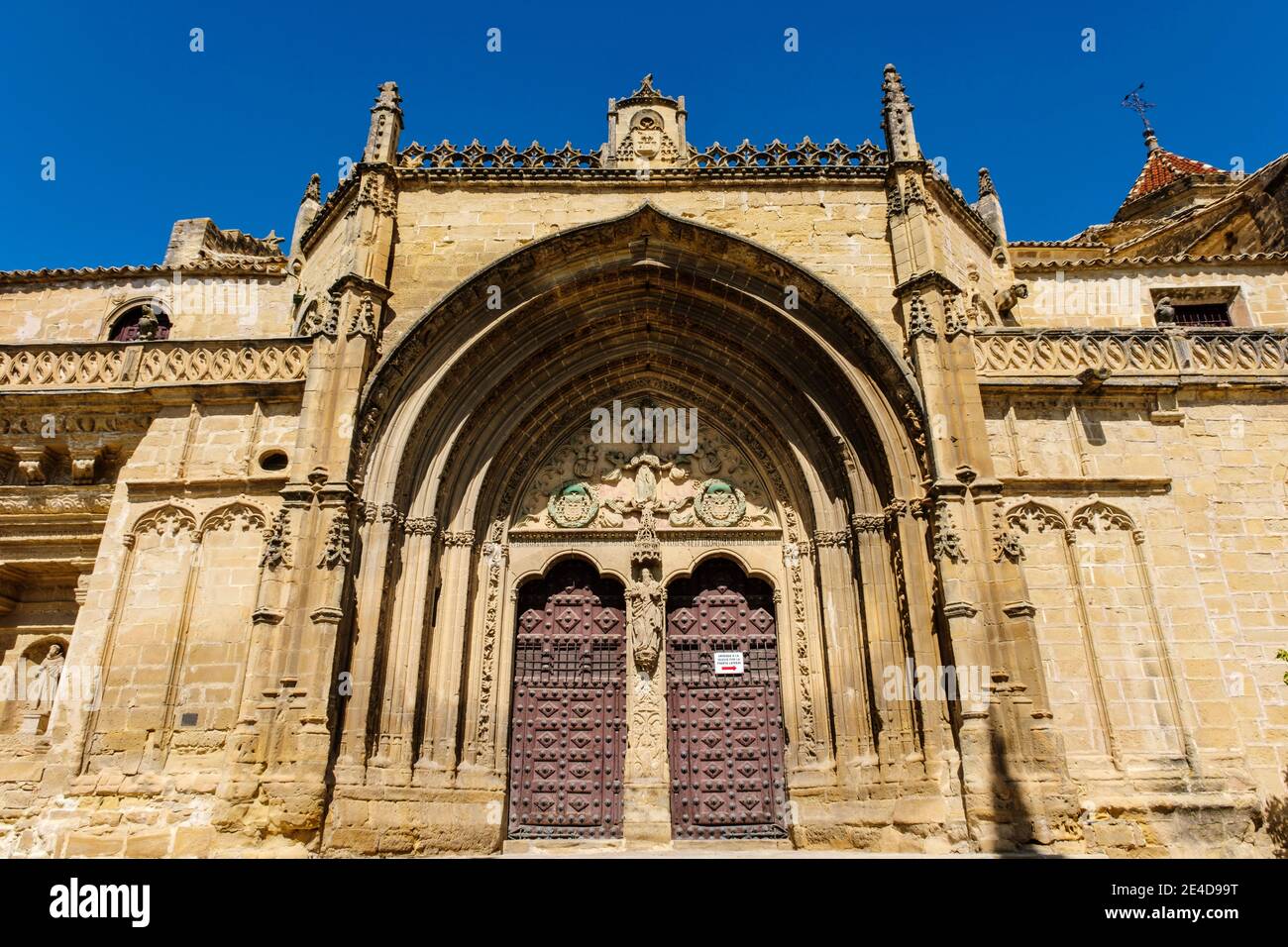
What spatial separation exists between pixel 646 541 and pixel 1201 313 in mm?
11553

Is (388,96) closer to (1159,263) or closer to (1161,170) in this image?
(1159,263)

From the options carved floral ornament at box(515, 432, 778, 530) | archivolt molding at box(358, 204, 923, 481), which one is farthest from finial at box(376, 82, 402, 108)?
carved floral ornament at box(515, 432, 778, 530)

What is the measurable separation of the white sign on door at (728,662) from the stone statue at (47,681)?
8570mm

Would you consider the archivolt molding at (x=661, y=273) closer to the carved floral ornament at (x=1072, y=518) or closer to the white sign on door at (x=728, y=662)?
the carved floral ornament at (x=1072, y=518)

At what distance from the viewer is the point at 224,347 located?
1114cm

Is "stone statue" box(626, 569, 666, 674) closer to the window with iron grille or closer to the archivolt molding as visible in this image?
the archivolt molding

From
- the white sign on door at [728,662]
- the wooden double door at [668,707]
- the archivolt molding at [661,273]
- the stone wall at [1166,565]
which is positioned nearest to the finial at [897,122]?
the archivolt molding at [661,273]

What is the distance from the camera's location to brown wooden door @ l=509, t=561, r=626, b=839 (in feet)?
35.1

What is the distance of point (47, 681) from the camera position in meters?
10.6

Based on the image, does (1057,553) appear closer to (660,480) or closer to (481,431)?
(660,480)

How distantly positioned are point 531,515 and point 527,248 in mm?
3899

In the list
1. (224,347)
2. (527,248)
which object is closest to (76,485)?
(224,347)

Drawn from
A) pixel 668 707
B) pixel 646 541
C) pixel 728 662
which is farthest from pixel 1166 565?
pixel 646 541

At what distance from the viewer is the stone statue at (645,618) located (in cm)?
1128
